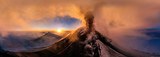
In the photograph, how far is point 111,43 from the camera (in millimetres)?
52688

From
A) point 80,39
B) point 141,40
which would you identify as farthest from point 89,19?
point 141,40

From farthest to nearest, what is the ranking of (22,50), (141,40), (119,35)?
(141,40) → (119,35) → (22,50)

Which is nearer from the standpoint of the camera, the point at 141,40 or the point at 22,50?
the point at 22,50

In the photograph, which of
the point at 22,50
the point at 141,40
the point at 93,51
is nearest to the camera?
the point at 93,51

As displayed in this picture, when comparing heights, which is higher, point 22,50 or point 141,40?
point 141,40

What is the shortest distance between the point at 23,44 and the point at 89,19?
38.2ft

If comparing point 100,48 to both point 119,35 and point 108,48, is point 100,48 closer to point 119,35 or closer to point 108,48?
point 108,48

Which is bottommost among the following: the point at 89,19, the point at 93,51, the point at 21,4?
the point at 93,51

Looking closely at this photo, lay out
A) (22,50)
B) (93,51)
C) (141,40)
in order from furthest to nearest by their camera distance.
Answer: (141,40)
(22,50)
(93,51)

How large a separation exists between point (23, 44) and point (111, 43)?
1261 centimetres

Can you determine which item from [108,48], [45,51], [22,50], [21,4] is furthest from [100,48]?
[21,4]

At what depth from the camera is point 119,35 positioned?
61.4 m

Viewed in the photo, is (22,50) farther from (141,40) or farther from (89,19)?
(141,40)

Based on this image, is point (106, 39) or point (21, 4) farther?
point (21, 4)
